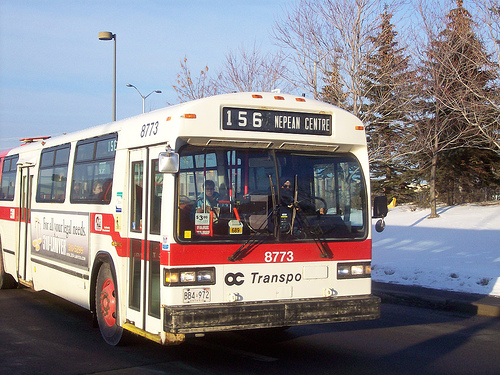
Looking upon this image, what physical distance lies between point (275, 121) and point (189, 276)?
209 centimetres

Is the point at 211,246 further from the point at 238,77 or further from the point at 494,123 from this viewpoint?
the point at 494,123

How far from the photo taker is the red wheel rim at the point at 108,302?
8.18 m

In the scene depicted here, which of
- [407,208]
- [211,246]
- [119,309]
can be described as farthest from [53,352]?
[407,208]

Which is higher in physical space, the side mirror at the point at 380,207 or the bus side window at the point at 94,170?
the bus side window at the point at 94,170

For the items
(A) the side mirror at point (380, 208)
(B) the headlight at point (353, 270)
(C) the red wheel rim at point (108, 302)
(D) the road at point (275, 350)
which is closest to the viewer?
(D) the road at point (275, 350)

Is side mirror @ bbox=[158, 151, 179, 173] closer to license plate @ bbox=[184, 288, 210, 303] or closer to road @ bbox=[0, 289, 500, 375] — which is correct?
license plate @ bbox=[184, 288, 210, 303]

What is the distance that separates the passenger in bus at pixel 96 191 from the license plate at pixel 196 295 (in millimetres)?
2781

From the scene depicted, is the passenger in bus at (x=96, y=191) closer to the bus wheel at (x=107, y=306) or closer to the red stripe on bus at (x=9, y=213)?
the bus wheel at (x=107, y=306)

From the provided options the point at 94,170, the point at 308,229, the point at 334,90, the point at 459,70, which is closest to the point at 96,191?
the point at 94,170

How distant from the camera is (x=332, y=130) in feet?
24.6

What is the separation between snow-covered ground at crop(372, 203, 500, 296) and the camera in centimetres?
1351

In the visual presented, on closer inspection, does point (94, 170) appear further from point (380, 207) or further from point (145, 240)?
point (380, 207)

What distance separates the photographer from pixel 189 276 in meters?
6.50

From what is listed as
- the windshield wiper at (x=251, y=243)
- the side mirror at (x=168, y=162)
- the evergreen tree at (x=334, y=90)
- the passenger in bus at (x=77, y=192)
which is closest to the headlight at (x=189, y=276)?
the windshield wiper at (x=251, y=243)
